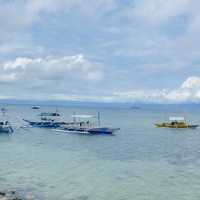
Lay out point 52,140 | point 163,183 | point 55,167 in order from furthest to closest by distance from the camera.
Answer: point 52,140 → point 55,167 → point 163,183

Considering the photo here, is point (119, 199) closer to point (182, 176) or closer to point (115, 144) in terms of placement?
point (182, 176)

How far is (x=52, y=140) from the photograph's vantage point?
8288 centimetres

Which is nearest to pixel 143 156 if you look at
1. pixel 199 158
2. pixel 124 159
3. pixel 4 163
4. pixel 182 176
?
pixel 124 159

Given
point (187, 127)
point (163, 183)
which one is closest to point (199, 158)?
point (163, 183)

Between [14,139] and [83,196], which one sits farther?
[14,139]

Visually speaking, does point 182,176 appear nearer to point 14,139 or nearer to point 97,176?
point 97,176

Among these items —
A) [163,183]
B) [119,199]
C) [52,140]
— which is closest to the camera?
[119,199]

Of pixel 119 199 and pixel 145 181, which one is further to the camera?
pixel 145 181

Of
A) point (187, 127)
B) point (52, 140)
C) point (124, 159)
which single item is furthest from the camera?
point (187, 127)

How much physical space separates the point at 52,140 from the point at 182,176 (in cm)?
4297

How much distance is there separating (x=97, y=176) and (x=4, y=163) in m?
14.6

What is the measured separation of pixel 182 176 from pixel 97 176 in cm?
1006

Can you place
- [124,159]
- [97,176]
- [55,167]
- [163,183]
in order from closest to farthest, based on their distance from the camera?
[163,183] → [97,176] → [55,167] → [124,159]

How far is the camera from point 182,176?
147 feet
